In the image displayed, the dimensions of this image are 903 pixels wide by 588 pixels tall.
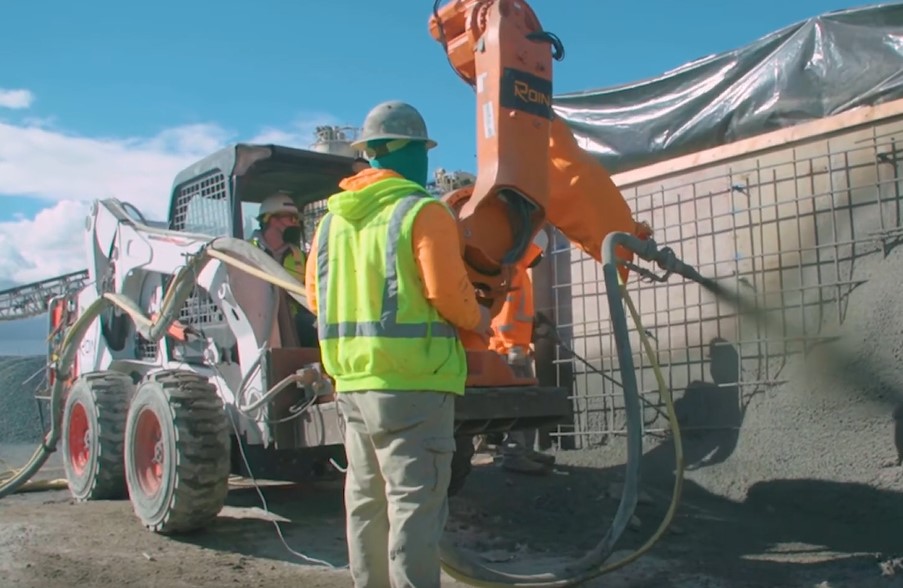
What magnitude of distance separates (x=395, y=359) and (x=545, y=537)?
2481mm

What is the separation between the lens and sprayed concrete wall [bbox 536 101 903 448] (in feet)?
18.7

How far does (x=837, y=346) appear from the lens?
5.66 metres

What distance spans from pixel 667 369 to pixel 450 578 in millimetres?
2854

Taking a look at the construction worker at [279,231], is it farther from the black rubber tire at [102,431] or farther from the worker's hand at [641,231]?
the worker's hand at [641,231]

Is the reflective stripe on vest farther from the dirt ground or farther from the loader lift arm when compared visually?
the loader lift arm

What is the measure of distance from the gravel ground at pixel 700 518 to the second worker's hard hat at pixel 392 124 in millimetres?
2103

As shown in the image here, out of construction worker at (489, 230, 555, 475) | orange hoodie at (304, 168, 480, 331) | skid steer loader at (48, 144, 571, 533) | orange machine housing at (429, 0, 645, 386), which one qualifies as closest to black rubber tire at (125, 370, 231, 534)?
skid steer loader at (48, 144, 571, 533)

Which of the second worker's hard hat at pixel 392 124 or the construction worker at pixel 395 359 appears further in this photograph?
the second worker's hard hat at pixel 392 124

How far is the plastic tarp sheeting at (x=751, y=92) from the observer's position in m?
5.87

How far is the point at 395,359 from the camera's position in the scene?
3.32m

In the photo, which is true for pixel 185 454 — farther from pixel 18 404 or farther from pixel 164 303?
pixel 18 404

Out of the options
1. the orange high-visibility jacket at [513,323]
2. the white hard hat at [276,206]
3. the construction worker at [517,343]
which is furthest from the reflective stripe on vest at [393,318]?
the orange high-visibility jacket at [513,323]

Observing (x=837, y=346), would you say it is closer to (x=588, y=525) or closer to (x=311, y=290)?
(x=588, y=525)

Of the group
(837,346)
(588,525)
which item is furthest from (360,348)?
(837,346)
